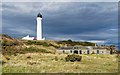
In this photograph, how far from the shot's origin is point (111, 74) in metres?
25.8

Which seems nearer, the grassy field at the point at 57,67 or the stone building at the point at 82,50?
the grassy field at the point at 57,67

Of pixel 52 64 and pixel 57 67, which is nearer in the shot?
pixel 57 67


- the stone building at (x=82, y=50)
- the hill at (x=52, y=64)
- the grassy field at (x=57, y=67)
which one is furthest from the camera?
the stone building at (x=82, y=50)

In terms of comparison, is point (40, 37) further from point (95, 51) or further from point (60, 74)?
point (60, 74)

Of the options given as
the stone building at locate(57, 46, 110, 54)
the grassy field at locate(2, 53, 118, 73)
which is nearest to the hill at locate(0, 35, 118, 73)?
the grassy field at locate(2, 53, 118, 73)

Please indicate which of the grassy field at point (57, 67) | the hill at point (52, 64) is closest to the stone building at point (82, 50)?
the hill at point (52, 64)

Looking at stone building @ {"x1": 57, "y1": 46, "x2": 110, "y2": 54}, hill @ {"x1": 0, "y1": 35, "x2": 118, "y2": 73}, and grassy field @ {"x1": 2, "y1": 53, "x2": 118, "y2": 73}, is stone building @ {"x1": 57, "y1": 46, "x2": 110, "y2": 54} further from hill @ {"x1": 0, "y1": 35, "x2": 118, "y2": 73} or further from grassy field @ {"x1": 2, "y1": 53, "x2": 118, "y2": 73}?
grassy field @ {"x1": 2, "y1": 53, "x2": 118, "y2": 73}

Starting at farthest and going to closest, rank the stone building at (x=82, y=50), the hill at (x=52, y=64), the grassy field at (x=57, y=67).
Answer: the stone building at (x=82, y=50) < the hill at (x=52, y=64) < the grassy field at (x=57, y=67)

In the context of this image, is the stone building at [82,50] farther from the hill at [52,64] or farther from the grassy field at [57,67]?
the grassy field at [57,67]

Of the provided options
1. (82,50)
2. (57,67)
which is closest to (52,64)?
(57,67)

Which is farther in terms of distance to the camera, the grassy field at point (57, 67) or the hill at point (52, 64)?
the hill at point (52, 64)

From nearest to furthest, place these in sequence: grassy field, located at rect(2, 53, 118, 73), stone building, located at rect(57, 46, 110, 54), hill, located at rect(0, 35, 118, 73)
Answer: grassy field, located at rect(2, 53, 118, 73), hill, located at rect(0, 35, 118, 73), stone building, located at rect(57, 46, 110, 54)

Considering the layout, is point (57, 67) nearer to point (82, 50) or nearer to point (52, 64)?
point (52, 64)

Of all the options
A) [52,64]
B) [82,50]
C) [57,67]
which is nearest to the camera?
[57,67]
